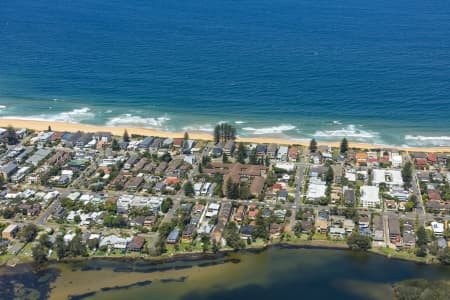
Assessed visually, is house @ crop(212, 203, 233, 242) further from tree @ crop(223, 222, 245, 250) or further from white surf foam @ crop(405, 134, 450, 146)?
white surf foam @ crop(405, 134, 450, 146)

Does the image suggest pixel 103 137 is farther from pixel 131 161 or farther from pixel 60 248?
pixel 60 248

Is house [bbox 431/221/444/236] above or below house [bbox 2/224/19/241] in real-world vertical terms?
above


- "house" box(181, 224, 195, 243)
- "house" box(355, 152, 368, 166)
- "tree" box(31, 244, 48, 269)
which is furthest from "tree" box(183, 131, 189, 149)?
"tree" box(31, 244, 48, 269)

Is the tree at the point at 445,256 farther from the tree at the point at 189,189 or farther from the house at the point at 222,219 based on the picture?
the tree at the point at 189,189

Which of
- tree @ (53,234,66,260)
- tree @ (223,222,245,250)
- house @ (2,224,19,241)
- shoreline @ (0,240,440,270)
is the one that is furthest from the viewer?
house @ (2,224,19,241)

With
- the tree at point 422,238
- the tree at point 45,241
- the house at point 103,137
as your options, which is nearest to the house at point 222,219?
the tree at point 45,241

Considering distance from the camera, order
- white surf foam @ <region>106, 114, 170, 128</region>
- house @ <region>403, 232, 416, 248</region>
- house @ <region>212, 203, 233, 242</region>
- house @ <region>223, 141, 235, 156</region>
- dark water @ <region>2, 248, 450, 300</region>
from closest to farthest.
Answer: dark water @ <region>2, 248, 450, 300</region>, house @ <region>403, 232, 416, 248</region>, house @ <region>212, 203, 233, 242</region>, house @ <region>223, 141, 235, 156</region>, white surf foam @ <region>106, 114, 170, 128</region>
